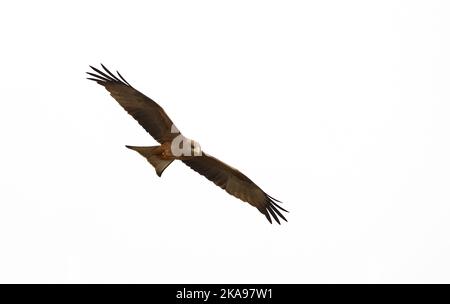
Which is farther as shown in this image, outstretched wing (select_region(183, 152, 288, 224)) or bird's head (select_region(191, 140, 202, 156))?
outstretched wing (select_region(183, 152, 288, 224))

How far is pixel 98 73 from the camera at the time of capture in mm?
12992

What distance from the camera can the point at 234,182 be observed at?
1428cm

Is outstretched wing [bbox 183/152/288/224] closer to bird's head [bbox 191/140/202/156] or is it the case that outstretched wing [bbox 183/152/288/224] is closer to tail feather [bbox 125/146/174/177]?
bird's head [bbox 191/140/202/156]

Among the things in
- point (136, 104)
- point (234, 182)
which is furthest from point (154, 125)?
point (234, 182)

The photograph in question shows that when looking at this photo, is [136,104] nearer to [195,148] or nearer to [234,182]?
[195,148]

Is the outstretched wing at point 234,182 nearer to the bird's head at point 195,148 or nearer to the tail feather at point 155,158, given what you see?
the bird's head at point 195,148

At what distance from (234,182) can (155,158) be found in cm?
170

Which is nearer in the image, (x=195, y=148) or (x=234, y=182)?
(x=195, y=148)

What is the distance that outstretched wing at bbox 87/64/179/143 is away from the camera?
12.9 meters

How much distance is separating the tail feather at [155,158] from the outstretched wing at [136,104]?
0.98 ft

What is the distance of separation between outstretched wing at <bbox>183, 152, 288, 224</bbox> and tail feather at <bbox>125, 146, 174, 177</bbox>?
686 mm

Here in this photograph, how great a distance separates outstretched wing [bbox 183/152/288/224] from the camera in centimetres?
1391

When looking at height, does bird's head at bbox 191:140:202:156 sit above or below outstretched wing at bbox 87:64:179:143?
below
